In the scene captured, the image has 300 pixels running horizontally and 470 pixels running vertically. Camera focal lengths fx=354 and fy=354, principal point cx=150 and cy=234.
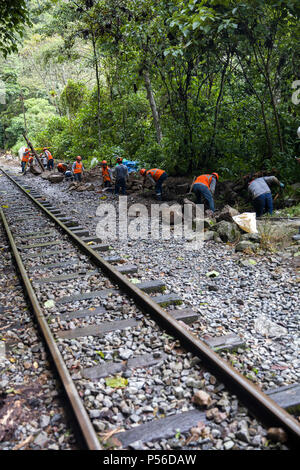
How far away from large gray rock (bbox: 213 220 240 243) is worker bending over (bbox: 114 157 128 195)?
600 cm

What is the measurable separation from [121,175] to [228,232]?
20.7 feet

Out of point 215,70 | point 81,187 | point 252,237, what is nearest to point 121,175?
point 81,187

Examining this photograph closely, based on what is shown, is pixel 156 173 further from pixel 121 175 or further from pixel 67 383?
pixel 67 383

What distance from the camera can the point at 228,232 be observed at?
7.06 meters

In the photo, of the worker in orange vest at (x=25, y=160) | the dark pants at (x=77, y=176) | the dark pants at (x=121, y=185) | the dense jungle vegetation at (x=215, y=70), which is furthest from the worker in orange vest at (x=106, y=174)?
the worker in orange vest at (x=25, y=160)

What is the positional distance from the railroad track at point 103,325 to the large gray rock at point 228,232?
7.68 ft

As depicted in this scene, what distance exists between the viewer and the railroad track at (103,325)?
2.43 metres

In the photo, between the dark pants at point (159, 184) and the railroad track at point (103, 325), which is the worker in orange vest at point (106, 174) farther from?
the railroad track at point (103, 325)

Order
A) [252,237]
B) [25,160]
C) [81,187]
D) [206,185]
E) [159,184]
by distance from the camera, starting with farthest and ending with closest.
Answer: [25,160] → [81,187] → [159,184] → [206,185] → [252,237]

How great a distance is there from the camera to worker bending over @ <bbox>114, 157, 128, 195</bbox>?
12384 mm

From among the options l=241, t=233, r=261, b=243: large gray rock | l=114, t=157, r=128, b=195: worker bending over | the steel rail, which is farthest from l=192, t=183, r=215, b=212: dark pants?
the steel rail

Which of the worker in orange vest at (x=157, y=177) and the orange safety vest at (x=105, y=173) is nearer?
the worker in orange vest at (x=157, y=177)

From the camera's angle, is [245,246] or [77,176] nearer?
[245,246]

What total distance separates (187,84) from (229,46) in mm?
1678
